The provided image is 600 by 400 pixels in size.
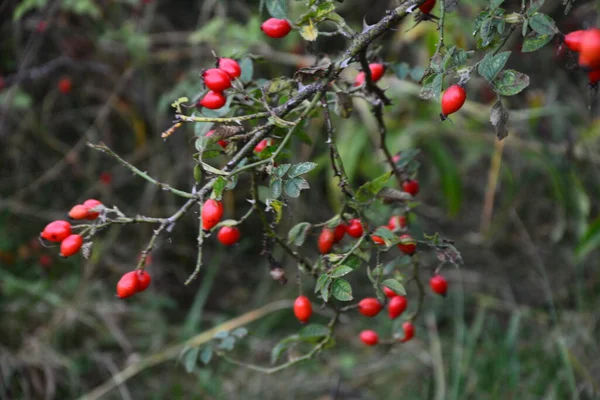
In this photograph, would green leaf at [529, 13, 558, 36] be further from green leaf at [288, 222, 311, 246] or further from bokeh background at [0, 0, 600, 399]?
bokeh background at [0, 0, 600, 399]

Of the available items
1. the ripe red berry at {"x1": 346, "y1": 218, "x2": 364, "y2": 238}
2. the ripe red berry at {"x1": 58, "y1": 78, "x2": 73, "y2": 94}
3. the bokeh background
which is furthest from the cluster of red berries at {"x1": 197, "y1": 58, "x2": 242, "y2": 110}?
the ripe red berry at {"x1": 58, "y1": 78, "x2": 73, "y2": 94}

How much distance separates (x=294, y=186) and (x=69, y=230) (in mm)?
340

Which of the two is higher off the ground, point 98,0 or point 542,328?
point 98,0

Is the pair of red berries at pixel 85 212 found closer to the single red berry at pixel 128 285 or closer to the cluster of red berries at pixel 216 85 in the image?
the single red berry at pixel 128 285

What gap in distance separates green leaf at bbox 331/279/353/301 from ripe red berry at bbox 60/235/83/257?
34 centimetres

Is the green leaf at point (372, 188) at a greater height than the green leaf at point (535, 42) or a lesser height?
lesser

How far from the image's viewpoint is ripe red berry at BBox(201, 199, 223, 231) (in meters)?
0.67

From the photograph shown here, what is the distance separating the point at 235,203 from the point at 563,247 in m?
1.46

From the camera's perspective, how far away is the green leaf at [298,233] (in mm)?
820

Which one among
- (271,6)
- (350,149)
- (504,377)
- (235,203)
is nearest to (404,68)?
(271,6)

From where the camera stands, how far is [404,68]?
39.9 inches

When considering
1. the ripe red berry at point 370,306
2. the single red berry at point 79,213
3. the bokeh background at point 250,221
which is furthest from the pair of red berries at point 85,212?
the bokeh background at point 250,221

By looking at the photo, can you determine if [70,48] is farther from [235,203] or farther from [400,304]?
[400,304]

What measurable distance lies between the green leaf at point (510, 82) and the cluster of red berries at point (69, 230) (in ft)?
1.70
